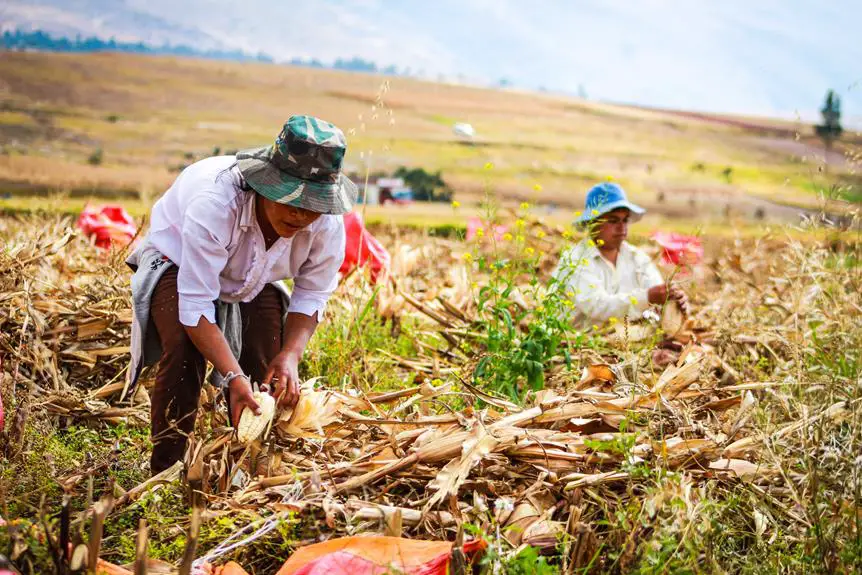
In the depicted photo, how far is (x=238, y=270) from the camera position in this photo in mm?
2582

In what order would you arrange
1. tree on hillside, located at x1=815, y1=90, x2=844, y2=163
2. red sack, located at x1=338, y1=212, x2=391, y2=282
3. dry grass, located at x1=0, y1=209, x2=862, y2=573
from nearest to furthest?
dry grass, located at x1=0, y1=209, x2=862, y2=573
red sack, located at x1=338, y1=212, x2=391, y2=282
tree on hillside, located at x1=815, y1=90, x2=844, y2=163

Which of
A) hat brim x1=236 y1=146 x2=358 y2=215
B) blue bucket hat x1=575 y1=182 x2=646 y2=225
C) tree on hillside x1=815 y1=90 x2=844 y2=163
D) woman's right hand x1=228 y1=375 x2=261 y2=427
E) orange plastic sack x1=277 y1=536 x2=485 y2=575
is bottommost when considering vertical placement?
orange plastic sack x1=277 y1=536 x2=485 y2=575

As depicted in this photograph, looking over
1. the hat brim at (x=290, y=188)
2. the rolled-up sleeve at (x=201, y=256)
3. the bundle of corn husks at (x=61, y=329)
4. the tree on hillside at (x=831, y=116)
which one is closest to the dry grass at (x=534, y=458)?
the bundle of corn husks at (x=61, y=329)

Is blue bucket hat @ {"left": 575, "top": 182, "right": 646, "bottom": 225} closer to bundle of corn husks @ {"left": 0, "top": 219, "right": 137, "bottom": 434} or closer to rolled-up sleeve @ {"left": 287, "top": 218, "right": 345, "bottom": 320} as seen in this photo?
rolled-up sleeve @ {"left": 287, "top": 218, "right": 345, "bottom": 320}

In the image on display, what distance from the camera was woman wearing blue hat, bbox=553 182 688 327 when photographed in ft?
13.0

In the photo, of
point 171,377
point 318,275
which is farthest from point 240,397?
point 318,275

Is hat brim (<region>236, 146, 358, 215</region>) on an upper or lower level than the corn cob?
upper

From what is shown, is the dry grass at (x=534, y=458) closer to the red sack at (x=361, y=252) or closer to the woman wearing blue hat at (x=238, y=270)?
the woman wearing blue hat at (x=238, y=270)

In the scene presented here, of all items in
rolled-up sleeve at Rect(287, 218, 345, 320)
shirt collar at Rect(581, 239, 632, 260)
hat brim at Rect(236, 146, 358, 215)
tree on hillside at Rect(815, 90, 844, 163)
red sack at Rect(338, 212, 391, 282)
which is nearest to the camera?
hat brim at Rect(236, 146, 358, 215)

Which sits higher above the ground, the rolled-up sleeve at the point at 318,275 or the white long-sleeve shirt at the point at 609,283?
the rolled-up sleeve at the point at 318,275

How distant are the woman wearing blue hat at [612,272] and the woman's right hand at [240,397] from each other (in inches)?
77.6

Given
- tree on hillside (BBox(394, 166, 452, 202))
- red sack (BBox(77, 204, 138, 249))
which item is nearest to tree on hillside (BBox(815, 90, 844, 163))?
tree on hillside (BBox(394, 166, 452, 202))

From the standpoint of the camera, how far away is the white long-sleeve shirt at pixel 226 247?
2352mm

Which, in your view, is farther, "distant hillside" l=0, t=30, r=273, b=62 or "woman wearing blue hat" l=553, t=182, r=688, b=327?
"distant hillside" l=0, t=30, r=273, b=62
